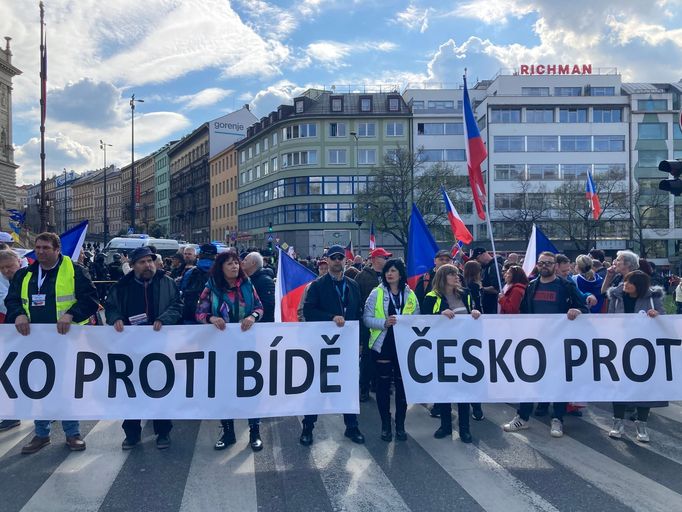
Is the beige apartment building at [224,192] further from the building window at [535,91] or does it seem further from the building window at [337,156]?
the building window at [535,91]

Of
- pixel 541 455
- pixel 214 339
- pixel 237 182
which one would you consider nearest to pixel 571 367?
pixel 541 455

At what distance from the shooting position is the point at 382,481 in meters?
5.02

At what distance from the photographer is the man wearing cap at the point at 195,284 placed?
6551mm

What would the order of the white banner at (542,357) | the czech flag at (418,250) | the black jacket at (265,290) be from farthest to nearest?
the czech flag at (418,250)
the black jacket at (265,290)
the white banner at (542,357)

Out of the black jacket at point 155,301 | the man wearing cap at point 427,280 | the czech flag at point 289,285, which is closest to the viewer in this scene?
the black jacket at point 155,301

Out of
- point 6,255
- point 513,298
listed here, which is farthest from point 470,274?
point 6,255

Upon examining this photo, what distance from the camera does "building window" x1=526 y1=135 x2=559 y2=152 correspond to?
57406 millimetres

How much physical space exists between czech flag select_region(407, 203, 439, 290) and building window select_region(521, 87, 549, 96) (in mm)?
53740

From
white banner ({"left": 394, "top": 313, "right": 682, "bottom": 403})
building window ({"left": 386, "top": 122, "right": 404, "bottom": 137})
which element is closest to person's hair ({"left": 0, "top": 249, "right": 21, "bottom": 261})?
white banner ({"left": 394, "top": 313, "right": 682, "bottom": 403})

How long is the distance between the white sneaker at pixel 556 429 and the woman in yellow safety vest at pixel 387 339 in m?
1.56

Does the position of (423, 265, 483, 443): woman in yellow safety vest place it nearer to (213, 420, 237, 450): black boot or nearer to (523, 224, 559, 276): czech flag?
(213, 420, 237, 450): black boot

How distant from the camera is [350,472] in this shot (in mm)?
5234

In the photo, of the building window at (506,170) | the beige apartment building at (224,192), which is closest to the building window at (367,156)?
the building window at (506,170)

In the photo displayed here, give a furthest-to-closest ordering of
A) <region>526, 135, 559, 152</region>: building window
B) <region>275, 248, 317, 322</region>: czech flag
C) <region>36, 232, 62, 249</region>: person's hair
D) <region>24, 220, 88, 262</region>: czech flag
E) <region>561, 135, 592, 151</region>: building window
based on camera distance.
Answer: <region>561, 135, 592, 151</region>: building window
<region>526, 135, 559, 152</region>: building window
<region>24, 220, 88, 262</region>: czech flag
<region>275, 248, 317, 322</region>: czech flag
<region>36, 232, 62, 249</region>: person's hair
